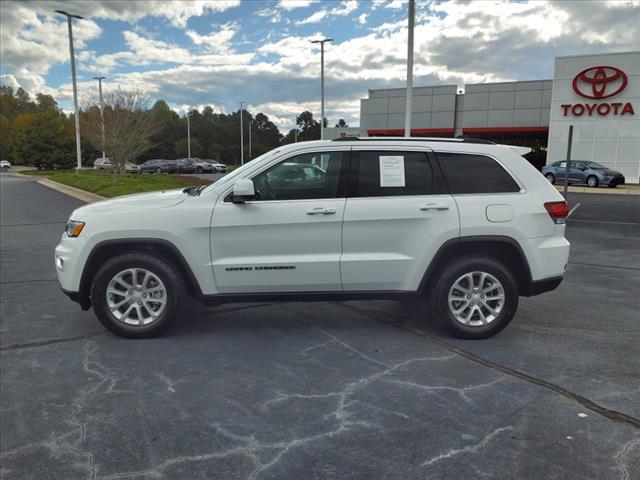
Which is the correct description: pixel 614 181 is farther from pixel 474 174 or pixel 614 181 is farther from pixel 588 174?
pixel 474 174

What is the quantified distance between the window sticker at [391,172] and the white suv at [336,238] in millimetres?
10

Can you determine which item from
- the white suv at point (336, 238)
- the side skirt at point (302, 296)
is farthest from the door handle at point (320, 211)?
the side skirt at point (302, 296)

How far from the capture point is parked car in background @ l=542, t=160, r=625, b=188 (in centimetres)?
2623

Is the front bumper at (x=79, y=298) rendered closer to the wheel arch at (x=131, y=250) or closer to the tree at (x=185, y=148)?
the wheel arch at (x=131, y=250)

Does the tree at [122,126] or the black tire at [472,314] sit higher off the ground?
the tree at [122,126]

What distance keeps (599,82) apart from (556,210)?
30.2 meters

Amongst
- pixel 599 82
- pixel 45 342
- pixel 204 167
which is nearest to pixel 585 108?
pixel 599 82

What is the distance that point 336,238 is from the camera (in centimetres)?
469

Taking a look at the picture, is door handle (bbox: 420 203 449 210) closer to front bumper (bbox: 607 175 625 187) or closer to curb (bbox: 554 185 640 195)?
curb (bbox: 554 185 640 195)

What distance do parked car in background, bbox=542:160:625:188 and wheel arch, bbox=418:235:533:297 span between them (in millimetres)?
24736

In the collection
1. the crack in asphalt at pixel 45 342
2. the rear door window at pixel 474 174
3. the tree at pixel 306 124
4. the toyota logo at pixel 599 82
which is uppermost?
the tree at pixel 306 124

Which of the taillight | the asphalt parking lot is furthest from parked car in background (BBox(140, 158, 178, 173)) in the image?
the taillight

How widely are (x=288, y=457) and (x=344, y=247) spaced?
213 cm

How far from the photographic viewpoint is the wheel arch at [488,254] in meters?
4.70
